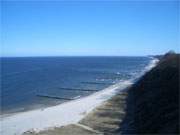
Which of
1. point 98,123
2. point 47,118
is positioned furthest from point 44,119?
point 98,123

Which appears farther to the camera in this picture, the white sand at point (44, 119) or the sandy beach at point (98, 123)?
the white sand at point (44, 119)

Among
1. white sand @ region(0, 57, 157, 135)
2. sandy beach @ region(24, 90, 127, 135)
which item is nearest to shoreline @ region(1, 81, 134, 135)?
white sand @ region(0, 57, 157, 135)

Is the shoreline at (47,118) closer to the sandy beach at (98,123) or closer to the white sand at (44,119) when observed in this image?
the white sand at (44,119)

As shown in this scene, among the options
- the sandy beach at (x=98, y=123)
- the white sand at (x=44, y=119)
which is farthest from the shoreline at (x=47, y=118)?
the sandy beach at (x=98, y=123)

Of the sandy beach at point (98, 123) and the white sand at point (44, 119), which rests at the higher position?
the sandy beach at point (98, 123)

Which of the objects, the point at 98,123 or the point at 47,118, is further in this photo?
the point at 47,118

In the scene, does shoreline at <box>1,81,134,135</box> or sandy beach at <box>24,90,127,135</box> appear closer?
sandy beach at <box>24,90,127,135</box>

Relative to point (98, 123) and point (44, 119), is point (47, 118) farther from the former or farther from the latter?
point (98, 123)

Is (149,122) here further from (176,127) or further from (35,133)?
(35,133)

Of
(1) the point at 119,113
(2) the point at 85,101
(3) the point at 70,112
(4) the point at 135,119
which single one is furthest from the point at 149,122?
(2) the point at 85,101

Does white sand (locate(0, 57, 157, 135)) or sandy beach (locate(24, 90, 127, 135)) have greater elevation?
sandy beach (locate(24, 90, 127, 135))

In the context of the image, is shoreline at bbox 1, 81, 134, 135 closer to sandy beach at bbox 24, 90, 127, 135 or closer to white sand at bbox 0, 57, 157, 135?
white sand at bbox 0, 57, 157, 135
